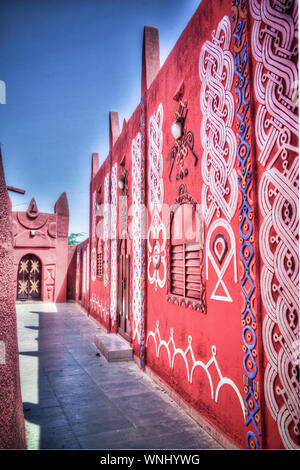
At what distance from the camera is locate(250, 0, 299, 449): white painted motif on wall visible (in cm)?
216

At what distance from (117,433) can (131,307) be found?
330cm

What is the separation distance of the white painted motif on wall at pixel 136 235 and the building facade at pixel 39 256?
1139 cm

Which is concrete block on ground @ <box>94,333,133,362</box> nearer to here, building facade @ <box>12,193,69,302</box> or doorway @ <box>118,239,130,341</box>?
doorway @ <box>118,239,130,341</box>

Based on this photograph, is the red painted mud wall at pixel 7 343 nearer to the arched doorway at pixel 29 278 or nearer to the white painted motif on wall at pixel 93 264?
the white painted motif on wall at pixel 93 264

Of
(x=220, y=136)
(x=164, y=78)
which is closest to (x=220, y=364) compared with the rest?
(x=220, y=136)

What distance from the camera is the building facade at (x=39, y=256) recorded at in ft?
53.1

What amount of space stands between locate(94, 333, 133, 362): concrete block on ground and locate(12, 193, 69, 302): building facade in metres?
10.6

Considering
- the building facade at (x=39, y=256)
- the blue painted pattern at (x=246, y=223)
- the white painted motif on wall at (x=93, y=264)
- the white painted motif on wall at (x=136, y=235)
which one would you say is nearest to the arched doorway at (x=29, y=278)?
the building facade at (x=39, y=256)

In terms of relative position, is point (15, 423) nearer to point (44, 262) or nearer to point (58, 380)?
point (58, 380)

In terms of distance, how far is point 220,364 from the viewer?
3059 millimetres

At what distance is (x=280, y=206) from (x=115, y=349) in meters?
4.74

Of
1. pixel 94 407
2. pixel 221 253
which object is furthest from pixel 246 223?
pixel 94 407

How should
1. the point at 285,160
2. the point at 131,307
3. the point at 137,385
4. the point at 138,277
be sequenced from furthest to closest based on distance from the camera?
the point at 131,307
the point at 138,277
the point at 137,385
the point at 285,160

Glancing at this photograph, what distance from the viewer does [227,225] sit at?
9.96 ft
